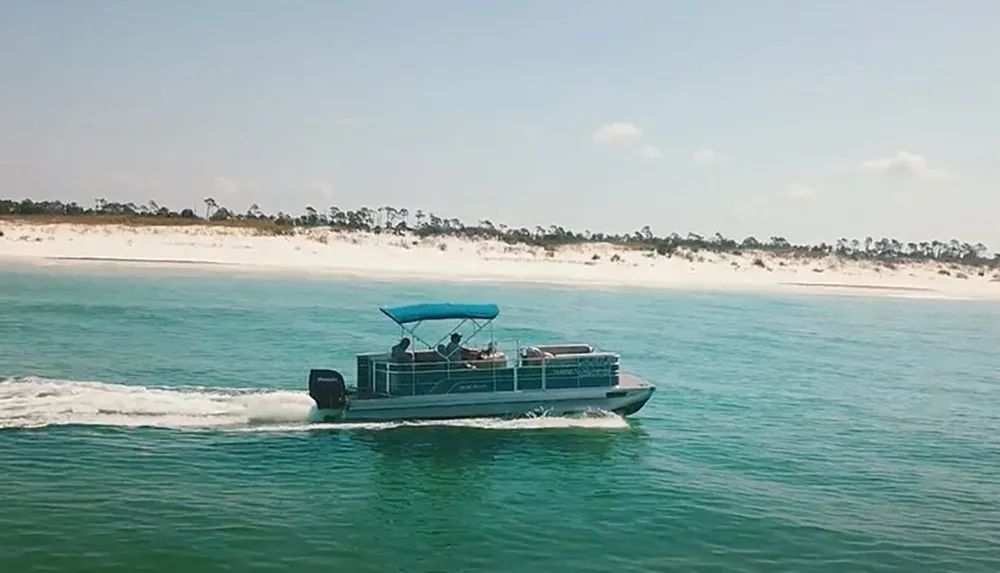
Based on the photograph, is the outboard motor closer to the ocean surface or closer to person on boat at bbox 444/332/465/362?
the ocean surface

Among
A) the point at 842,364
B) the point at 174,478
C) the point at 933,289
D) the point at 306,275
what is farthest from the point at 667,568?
the point at 933,289

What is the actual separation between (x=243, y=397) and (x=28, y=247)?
53.9m

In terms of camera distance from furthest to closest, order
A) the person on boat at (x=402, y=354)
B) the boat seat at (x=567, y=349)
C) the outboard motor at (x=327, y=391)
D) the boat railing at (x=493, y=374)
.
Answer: the boat seat at (x=567, y=349), the person on boat at (x=402, y=354), the boat railing at (x=493, y=374), the outboard motor at (x=327, y=391)

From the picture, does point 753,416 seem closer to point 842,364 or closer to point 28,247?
point 842,364

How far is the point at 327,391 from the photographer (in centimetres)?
2222

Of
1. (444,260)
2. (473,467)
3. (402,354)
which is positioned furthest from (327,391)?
(444,260)

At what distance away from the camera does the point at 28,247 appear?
2753 inches

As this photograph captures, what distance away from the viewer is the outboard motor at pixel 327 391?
72.9 feet

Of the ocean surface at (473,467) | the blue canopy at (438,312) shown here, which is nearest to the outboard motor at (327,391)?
the ocean surface at (473,467)

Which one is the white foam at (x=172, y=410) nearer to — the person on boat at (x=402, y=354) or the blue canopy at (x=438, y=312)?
the person on boat at (x=402, y=354)

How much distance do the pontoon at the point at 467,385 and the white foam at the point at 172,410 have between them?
318mm

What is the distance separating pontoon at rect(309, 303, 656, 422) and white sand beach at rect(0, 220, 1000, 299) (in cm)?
4418

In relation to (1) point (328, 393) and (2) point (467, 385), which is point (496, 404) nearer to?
(2) point (467, 385)

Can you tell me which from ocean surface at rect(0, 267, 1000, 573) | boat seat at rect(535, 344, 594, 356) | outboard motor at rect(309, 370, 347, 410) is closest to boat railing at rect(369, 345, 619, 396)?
boat seat at rect(535, 344, 594, 356)
